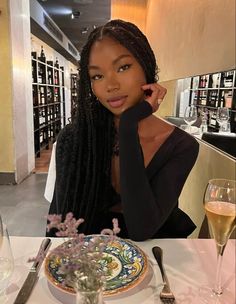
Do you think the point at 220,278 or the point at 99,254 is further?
the point at 220,278

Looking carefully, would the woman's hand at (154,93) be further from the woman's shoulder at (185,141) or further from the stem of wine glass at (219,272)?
the stem of wine glass at (219,272)

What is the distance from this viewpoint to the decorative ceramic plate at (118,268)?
0.64m

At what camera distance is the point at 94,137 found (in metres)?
1.16

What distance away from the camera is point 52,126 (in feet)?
25.9

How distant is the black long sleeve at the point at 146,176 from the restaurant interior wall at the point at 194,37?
299 mm

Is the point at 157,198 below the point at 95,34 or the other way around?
below

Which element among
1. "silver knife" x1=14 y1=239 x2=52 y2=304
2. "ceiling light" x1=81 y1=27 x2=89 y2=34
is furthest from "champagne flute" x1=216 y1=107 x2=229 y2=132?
"ceiling light" x1=81 y1=27 x2=89 y2=34

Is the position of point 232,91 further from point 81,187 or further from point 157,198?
point 81,187

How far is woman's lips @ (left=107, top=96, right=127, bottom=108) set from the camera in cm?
106

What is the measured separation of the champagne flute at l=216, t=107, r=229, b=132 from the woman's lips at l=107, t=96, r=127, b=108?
1.25 ft

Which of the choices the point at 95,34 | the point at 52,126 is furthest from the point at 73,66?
the point at 95,34

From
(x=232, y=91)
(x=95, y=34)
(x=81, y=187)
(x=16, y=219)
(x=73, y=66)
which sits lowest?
(x=16, y=219)

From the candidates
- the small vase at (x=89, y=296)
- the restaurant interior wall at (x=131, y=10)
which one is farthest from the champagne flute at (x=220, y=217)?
the restaurant interior wall at (x=131, y=10)

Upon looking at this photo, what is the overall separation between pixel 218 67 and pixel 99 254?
0.77m
